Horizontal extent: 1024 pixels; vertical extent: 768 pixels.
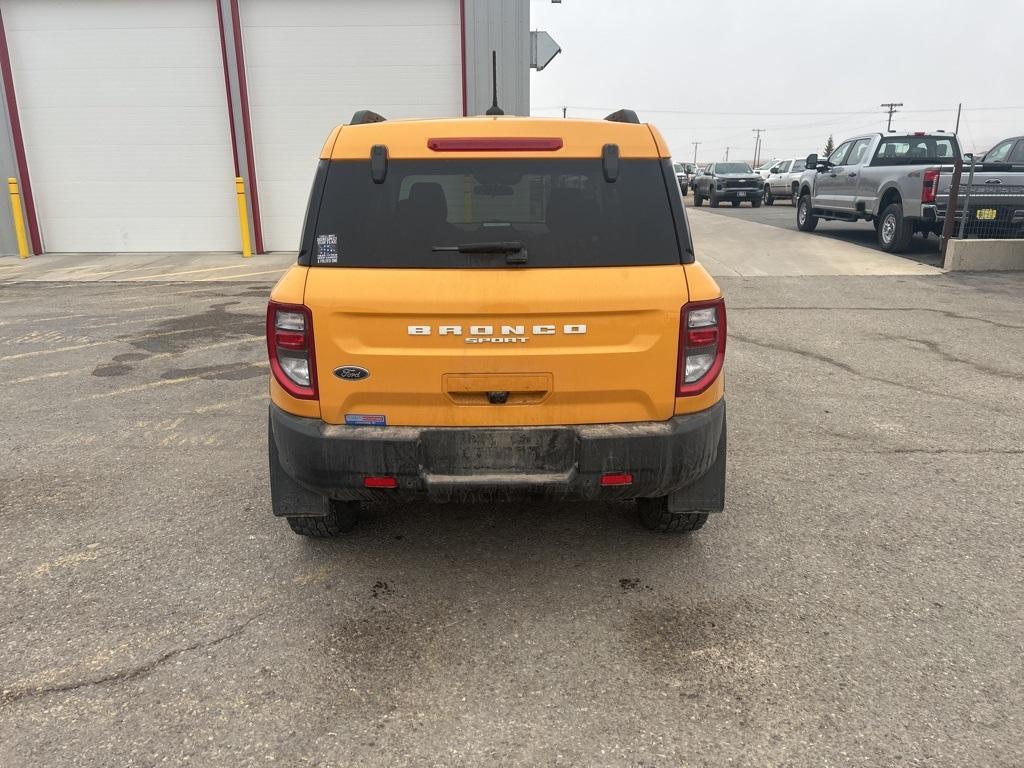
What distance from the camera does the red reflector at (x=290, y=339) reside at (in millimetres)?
2904

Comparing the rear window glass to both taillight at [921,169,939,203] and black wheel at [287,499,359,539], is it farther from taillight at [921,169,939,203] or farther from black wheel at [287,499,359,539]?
black wheel at [287,499,359,539]

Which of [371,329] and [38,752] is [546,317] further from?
[38,752]

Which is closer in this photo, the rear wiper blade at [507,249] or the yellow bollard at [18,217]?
the rear wiper blade at [507,249]

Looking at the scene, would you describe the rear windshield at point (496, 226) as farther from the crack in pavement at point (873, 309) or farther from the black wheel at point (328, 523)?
the crack in pavement at point (873, 309)

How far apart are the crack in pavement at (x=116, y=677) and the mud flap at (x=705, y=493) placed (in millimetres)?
1885

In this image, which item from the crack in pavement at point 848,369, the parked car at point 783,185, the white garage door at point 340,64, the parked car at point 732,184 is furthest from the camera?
the parked car at point 783,185

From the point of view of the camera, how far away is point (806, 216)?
57.1 ft

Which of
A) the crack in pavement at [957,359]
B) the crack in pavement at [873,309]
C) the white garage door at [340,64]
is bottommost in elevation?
the crack in pavement at [873,309]

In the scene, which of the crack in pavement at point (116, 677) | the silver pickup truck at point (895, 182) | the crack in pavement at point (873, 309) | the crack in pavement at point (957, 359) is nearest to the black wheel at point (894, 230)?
the silver pickup truck at point (895, 182)

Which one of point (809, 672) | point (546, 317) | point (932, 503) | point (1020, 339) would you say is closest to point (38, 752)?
point (546, 317)

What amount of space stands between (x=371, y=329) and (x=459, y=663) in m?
1.28

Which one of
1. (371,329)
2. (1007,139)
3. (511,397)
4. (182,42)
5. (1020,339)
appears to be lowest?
(1020,339)

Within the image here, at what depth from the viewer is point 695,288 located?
2922 mm

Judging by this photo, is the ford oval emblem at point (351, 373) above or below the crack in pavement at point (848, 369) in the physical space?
above
